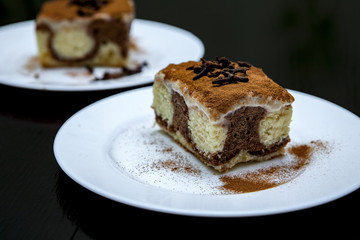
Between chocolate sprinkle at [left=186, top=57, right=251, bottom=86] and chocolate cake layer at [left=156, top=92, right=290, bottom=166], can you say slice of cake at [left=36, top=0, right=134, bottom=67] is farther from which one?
chocolate cake layer at [left=156, top=92, right=290, bottom=166]

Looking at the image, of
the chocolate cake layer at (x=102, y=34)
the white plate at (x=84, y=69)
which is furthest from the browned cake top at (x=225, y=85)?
the chocolate cake layer at (x=102, y=34)

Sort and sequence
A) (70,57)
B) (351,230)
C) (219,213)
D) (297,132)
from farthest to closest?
(70,57), (297,132), (351,230), (219,213)

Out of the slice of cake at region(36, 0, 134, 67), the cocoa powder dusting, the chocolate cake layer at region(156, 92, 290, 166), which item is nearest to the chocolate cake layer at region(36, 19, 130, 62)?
the slice of cake at region(36, 0, 134, 67)

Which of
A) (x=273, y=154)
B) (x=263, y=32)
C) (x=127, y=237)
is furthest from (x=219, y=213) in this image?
(x=263, y=32)

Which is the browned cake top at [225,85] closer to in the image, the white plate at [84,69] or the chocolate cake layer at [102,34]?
the white plate at [84,69]

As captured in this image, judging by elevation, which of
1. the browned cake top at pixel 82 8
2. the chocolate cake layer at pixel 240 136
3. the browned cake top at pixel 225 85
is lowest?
the browned cake top at pixel 82 8

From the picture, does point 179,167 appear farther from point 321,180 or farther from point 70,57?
point 70,57

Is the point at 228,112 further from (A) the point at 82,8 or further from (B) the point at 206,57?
(A) the point at 82,8
